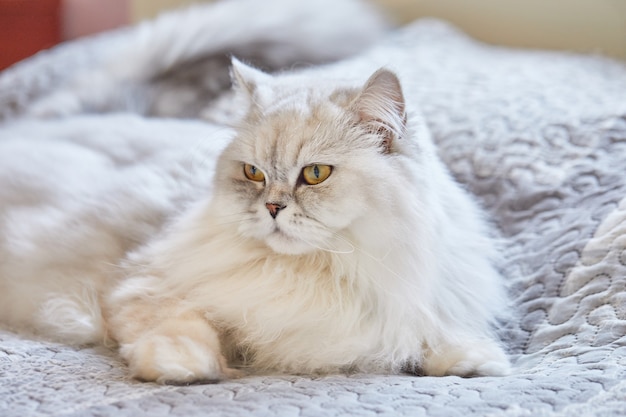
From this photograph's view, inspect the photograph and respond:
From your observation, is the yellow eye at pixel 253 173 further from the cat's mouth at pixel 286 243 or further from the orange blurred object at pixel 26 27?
the orange blurred object at pixel 26 27

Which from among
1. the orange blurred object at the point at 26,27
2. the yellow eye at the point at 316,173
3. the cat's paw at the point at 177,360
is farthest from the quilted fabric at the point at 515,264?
the orange blurred object at the point at 26,27

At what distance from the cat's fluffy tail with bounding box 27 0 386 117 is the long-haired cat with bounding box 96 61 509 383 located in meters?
1.00

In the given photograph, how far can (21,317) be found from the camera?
170 centimetres

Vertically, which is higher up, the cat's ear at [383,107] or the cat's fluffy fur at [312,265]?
the cat's ear at [383,107]

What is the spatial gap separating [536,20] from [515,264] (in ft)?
4.20

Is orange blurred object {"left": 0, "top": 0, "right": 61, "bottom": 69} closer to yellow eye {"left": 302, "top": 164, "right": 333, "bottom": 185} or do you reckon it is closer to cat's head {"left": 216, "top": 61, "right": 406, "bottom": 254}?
cat's head {"left": 216, "top": 61, "right": 406, "bottom": 254}

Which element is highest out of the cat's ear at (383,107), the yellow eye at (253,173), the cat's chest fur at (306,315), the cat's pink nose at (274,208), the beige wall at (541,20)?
the beige wall at (541,20)

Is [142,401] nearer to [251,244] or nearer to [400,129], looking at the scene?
[251,244]

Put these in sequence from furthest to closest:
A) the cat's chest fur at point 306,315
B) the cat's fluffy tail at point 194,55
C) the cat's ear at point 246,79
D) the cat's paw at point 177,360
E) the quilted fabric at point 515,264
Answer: the cat's fluffy tail at point 194,55 → the cat's ear at point 246,79 → the cat's chest fur at point 306,315 → the cat's paw at point 177,360 → the quilted fabric at point 515,264

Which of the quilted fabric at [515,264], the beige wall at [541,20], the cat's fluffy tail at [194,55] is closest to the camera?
the quilted fabric at [515,264]

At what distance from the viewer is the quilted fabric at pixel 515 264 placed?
1147mm

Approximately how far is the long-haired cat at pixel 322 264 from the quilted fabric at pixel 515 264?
0.23 feet

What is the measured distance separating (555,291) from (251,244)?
64 cm

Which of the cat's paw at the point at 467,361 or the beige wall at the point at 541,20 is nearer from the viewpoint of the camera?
the cat's paw at the point at 467,361
